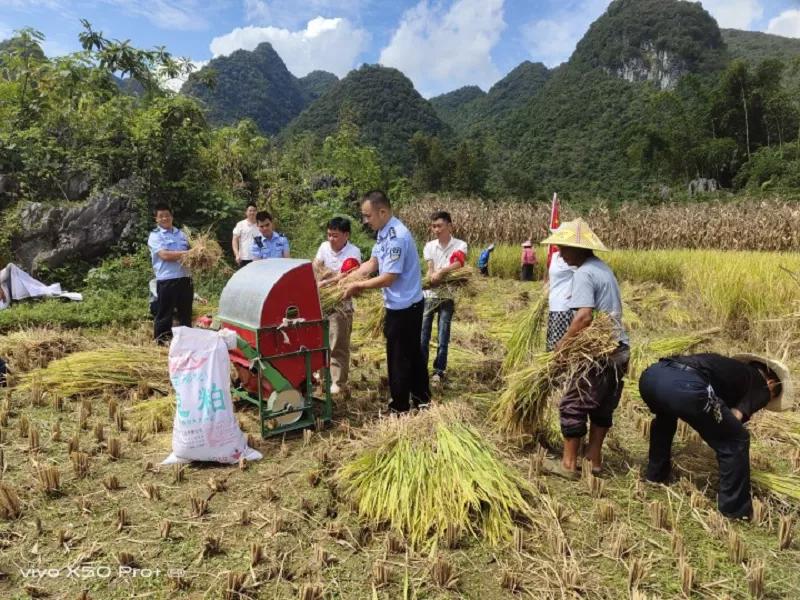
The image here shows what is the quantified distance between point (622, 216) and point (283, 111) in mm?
58663

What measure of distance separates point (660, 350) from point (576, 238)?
2.60 metres

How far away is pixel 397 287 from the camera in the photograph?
398cm

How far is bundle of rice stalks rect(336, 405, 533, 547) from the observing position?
2709 millimetres

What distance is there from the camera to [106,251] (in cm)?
992

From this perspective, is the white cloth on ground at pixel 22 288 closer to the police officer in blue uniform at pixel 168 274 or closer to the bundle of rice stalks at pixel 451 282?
the police officer in blue uniform at pixel 168 274

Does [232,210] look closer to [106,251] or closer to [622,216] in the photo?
[106,251]

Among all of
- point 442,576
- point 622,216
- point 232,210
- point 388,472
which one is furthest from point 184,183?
point 622,216

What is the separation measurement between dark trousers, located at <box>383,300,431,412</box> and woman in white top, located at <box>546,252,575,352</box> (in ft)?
3.06

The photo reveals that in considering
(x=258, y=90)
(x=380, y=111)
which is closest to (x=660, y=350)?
(x=380, y=111)

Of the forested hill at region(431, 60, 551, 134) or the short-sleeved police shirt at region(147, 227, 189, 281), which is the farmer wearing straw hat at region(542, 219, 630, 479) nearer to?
the short-sleeved police shirt at region(147, 227, 189, 281)

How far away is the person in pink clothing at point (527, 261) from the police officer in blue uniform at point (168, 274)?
27.1 ft

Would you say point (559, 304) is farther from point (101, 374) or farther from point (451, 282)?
point (101, 374)

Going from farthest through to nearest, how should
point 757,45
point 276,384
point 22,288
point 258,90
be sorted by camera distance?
1. point 757,45
2. point 258,90
3. point 22,288
4. point 276,384

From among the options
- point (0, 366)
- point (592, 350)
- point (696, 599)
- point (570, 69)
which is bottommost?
point (696, 599)
